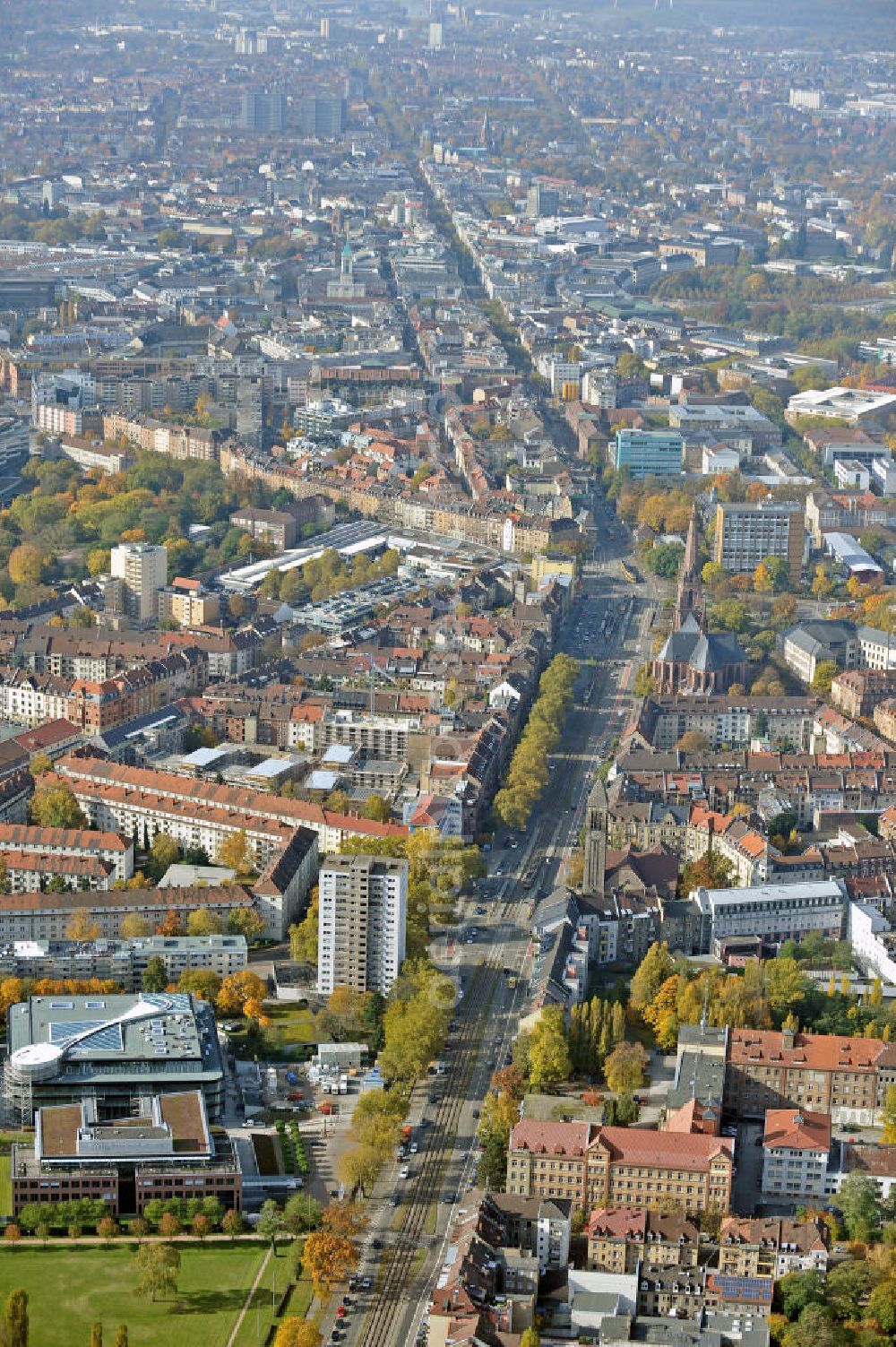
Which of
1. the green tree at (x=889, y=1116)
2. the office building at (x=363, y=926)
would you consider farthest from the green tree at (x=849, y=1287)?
the office building at (x=363, y=926)

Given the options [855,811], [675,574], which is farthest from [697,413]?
[855,811]

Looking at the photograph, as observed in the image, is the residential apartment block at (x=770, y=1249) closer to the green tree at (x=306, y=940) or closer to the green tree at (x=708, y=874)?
the green tree at (x=306, y=940)

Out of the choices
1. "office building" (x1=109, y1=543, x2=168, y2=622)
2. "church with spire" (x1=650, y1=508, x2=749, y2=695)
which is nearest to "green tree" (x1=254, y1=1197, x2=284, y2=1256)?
"church with spire" (x1=650, y1=508, x2=749, y2=695)

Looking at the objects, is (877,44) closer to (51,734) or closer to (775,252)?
(775,252)

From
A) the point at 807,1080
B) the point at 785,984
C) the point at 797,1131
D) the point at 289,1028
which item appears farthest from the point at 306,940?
the point at 797,1131

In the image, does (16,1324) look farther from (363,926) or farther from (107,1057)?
(363,926)

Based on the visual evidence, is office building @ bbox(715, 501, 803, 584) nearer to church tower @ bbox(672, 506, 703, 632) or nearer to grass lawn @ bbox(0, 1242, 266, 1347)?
church tower @ bbox(672, 506, 703, 632)
